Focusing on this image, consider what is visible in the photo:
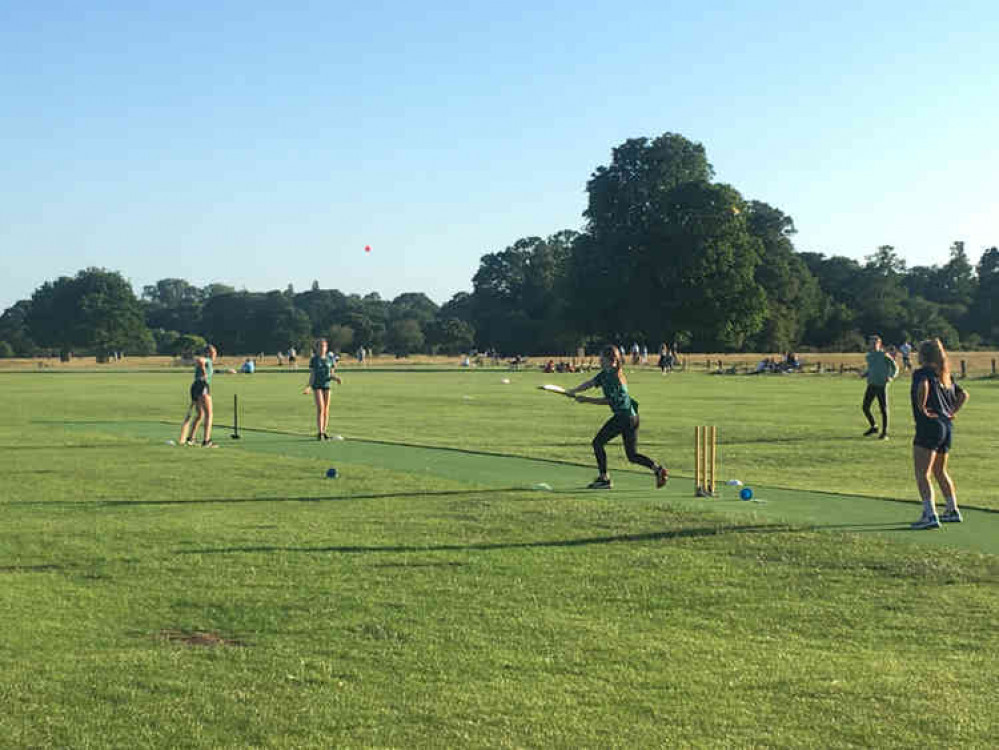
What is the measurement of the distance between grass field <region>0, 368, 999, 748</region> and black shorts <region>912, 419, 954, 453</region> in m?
0.90

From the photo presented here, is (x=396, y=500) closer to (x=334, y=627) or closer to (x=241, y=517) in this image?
(x=241, y=517)

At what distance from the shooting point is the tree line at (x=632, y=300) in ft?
273

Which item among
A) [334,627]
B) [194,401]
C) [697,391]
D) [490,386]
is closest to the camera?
[334,627]

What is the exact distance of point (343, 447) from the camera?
858 inches

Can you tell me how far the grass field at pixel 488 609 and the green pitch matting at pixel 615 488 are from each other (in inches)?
3.7

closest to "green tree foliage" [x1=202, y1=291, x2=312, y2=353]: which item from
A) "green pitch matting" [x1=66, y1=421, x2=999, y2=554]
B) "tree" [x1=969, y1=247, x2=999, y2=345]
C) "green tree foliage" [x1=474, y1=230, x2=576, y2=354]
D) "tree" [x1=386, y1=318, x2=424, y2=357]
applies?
"tree" [x1=386, y1=318, x2=424, y2=357]

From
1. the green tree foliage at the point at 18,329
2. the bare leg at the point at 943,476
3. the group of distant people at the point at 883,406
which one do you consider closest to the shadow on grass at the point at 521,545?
the group of distant people at the point at 883,406

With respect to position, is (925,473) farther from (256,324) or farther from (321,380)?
(256,324)

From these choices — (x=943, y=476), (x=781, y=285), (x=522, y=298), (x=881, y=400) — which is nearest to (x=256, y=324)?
(x=522, y=298)

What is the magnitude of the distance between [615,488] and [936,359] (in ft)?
16.7

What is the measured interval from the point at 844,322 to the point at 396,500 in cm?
10938

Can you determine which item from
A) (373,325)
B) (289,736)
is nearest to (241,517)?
(289,736)

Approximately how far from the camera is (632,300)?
84.0 m

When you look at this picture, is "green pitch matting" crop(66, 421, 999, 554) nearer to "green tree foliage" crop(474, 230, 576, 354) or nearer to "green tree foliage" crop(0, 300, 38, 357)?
"green tree foliage" crop(474, 230, 576, 354)
